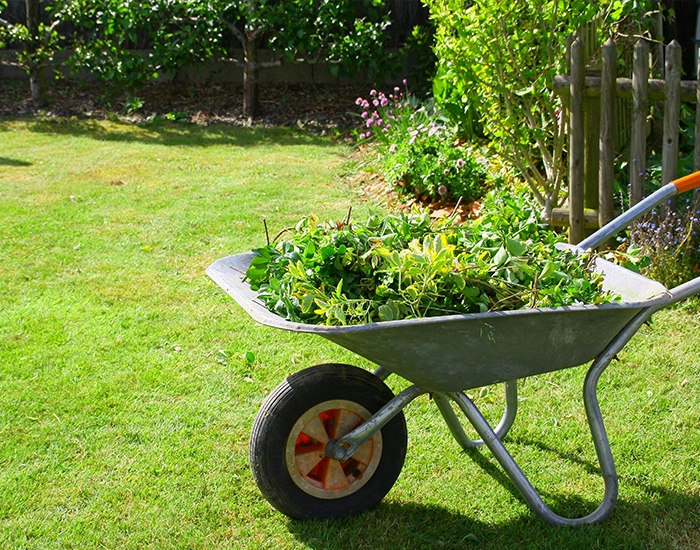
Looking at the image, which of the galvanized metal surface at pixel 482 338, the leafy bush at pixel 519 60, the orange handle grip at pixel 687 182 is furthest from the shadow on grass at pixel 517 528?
the leafy bush at pixel 519 60

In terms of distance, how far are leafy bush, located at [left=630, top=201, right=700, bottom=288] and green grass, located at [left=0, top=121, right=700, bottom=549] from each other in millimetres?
237

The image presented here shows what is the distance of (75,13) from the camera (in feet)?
32.7

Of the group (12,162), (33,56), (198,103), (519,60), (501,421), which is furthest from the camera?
(198,103)

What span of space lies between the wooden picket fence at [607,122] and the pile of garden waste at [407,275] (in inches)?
78.2

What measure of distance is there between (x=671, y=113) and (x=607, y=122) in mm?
344

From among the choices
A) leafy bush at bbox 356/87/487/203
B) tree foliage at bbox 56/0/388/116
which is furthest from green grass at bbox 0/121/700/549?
tree foliage at bbox 56/0/388/116

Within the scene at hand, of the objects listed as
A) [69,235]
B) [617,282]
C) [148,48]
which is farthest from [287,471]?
[148,48]

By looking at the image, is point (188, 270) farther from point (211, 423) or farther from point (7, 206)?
point (7, 206)

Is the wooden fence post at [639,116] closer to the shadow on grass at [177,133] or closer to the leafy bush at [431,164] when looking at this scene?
the leafy bush at [431,164]

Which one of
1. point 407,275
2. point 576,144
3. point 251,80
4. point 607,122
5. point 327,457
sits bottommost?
point 327,457

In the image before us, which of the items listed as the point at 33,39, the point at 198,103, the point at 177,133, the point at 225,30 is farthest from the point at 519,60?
the point at 33,39

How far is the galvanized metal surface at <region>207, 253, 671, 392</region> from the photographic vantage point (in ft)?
6.81

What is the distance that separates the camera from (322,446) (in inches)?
97.8

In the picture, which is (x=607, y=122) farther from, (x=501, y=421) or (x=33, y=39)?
(x=33, y=39)
